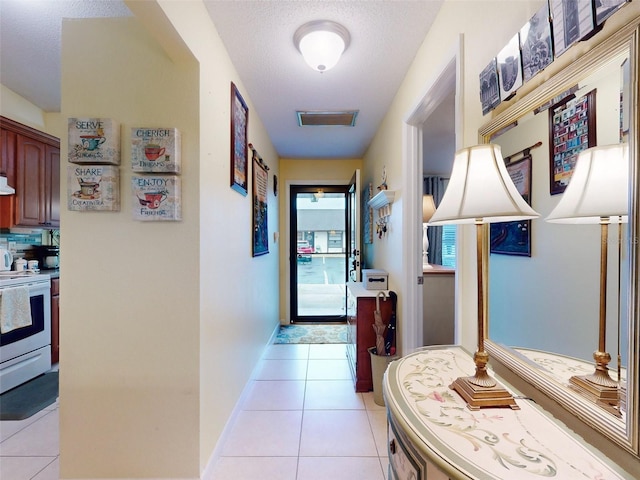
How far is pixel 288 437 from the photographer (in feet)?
5.88

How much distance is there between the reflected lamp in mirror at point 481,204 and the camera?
77 centimetres

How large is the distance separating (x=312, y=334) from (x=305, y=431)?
1.88m

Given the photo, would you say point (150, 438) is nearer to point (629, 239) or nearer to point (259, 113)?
point (629, 239)

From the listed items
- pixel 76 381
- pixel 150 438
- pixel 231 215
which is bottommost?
pixel 150 438

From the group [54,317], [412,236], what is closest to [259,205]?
[412,236]

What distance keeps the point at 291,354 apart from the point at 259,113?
96.5 inches

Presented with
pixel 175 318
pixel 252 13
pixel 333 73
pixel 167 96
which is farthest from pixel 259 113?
pixel 175 318

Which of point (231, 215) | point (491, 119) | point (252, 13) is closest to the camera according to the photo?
point (491, 119)

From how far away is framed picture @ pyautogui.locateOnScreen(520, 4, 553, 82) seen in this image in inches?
31.3

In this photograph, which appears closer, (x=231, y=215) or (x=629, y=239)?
(x=629, y=239)

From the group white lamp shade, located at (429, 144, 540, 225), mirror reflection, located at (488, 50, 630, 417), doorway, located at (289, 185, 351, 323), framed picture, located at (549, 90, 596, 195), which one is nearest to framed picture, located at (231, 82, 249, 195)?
white lamp shade, located at (429, 144, 540, 225)

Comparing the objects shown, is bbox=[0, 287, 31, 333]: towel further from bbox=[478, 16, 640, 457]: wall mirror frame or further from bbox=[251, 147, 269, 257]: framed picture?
bbox=[478, 16, 640, 457]: wall mirror frame

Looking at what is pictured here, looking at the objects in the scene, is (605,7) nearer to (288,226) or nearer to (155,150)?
(155,150)

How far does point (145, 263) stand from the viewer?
1390 mm
